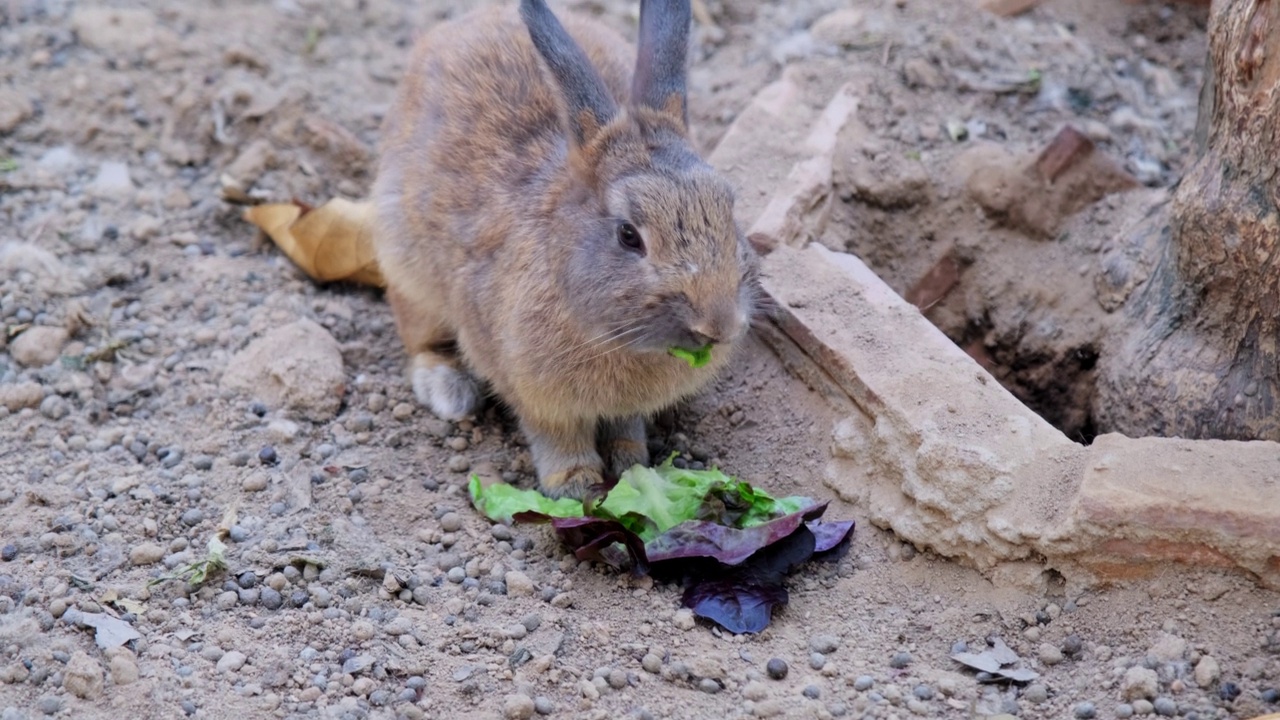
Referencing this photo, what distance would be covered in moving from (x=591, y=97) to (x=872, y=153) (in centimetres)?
198

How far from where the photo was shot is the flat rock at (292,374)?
18.8 feet

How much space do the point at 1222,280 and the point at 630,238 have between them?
2.23 metres

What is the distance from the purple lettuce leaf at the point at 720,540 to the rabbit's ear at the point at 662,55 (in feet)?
5.56

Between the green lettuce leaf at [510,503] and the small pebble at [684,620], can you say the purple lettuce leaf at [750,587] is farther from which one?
the green lettuce leaf at [510,503]

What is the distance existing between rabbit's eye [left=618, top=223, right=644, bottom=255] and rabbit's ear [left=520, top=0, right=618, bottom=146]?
18.8 inches

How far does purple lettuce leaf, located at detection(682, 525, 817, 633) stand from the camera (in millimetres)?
4566

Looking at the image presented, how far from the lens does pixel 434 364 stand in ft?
20.1

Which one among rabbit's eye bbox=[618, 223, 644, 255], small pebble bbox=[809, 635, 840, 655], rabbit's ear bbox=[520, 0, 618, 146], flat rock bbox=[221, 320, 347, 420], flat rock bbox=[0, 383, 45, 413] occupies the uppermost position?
rabbit's ear bbox=[520, 0, 618, 146]

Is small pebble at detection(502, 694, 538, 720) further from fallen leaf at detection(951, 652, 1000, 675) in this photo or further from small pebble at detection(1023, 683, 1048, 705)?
small pebble at detection(1023, 683, 1048, 705)

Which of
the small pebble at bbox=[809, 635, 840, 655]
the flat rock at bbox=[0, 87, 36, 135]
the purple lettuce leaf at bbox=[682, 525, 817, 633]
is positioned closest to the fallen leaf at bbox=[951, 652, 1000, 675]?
the small pebble at bbox=[809, 635, 840, 655]

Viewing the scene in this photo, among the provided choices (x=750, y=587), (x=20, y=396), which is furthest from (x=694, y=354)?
(x=20, y=396)

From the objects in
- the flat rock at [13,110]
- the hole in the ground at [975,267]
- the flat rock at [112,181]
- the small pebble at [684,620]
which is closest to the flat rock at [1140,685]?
the small pebble at [684,620]

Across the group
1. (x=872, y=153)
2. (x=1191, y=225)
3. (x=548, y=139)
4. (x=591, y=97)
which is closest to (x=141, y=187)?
(x=548, y=139)

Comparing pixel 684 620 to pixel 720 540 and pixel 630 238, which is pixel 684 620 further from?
pixel 630 238
